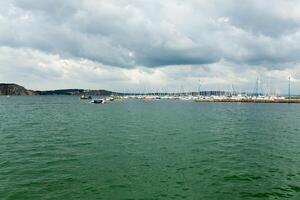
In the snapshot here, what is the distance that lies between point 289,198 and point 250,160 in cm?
1217

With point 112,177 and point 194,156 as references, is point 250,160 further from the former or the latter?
point 112,177

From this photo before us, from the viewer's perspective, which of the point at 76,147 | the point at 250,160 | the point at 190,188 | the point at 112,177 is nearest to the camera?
the point at 190,188

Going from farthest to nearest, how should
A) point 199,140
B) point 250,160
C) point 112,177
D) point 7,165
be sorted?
point 199,140 < point 250,160 < point 7,165 < point 112,177

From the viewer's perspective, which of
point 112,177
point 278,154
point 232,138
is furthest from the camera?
point 232,138

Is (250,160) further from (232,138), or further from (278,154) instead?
(232,138)

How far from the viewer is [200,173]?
27734 millimetres

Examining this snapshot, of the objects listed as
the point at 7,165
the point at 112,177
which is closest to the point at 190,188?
the point at 112,177

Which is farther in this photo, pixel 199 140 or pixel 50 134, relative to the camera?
pixel 50 134

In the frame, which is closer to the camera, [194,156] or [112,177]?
[112,177]

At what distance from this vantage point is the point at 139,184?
24141 mm

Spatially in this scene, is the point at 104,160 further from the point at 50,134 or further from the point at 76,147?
the point at 50,134

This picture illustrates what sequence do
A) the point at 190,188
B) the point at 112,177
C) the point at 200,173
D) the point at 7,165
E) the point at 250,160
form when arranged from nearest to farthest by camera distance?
the point at 190,188, the point at 112,177, the point at 200,173, the point at 7,165, the point at 250,160

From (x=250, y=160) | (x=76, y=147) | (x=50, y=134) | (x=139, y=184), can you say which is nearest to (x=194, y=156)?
(x=250, y=160)

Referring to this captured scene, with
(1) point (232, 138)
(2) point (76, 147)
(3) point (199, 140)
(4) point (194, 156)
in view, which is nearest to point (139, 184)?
(4) point (194, 156)
